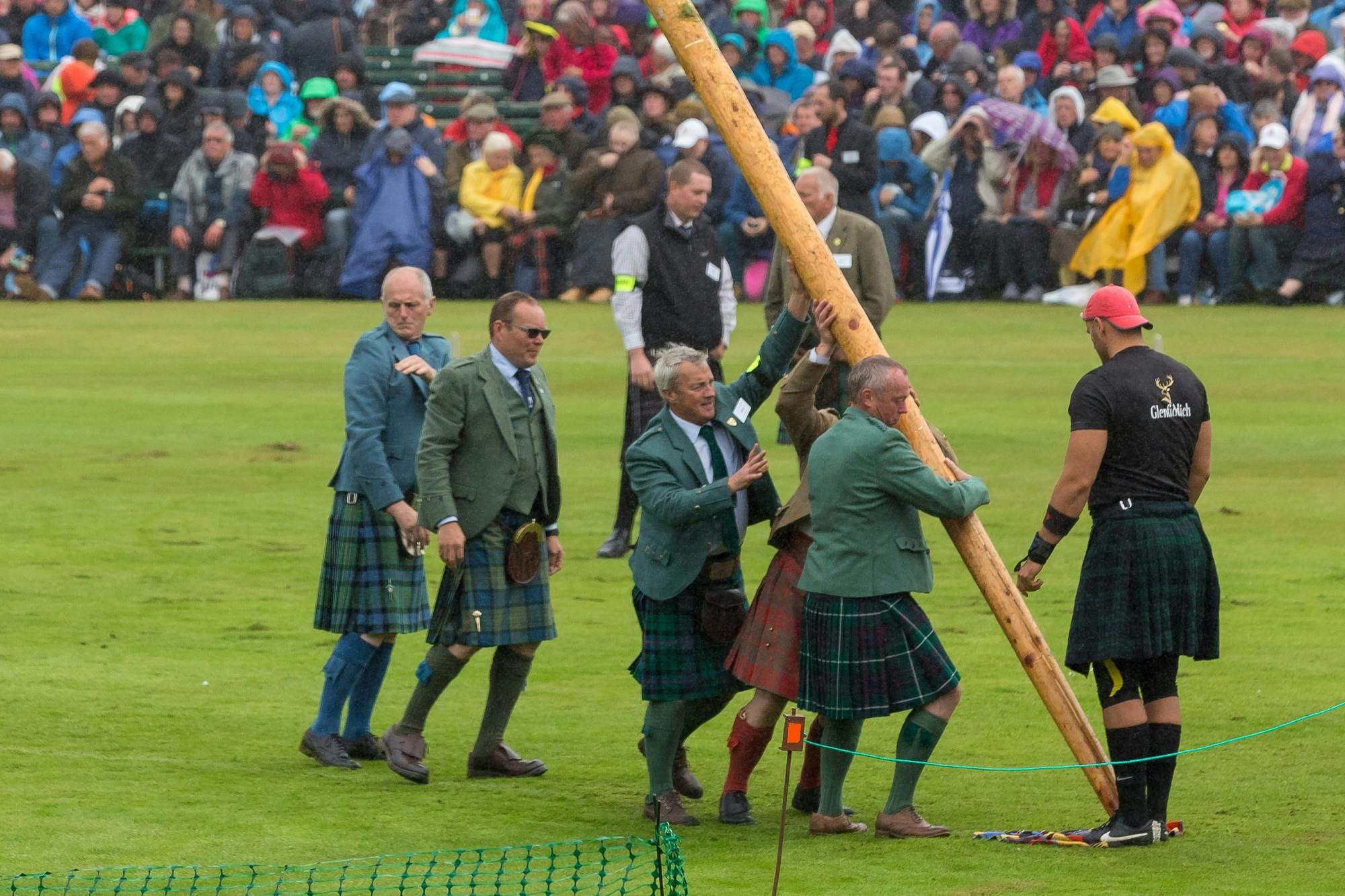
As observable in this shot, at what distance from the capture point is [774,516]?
7270mm

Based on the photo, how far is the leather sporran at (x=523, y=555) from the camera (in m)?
7.65

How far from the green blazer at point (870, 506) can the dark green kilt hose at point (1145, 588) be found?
46 centimetres

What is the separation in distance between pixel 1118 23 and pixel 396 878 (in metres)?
19.1

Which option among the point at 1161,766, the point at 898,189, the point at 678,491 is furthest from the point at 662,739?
the point at 898,189

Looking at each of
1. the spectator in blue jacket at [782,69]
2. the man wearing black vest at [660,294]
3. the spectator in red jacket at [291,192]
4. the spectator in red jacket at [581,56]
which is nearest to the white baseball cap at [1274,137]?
the spectator in blue jacket at [782,69]

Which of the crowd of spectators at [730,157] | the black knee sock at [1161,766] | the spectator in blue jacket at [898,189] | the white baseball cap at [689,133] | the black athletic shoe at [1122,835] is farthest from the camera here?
the spectator in blue jacket at [898,189]

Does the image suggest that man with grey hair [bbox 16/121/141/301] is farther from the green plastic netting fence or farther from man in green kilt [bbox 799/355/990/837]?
man in green kilt [bbox 799/355/990/837]

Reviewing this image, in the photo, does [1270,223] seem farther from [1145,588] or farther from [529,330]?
[1145,588]

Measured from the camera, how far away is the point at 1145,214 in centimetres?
2100

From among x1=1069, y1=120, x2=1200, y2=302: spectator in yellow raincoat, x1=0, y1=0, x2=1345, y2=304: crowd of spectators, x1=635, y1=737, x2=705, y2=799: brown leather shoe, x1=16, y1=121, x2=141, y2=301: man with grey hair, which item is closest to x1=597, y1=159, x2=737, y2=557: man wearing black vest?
x1=635, y1=737, x2=705, y2=799: brown leather shoe

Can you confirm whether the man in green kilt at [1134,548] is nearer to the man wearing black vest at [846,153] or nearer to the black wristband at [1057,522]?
the black wristband at [1057,522]

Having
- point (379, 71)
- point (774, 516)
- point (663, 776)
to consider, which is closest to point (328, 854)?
point (663, 776)

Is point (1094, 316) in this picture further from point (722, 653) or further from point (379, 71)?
point (379, 71)

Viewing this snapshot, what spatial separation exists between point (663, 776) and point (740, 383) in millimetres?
1340
